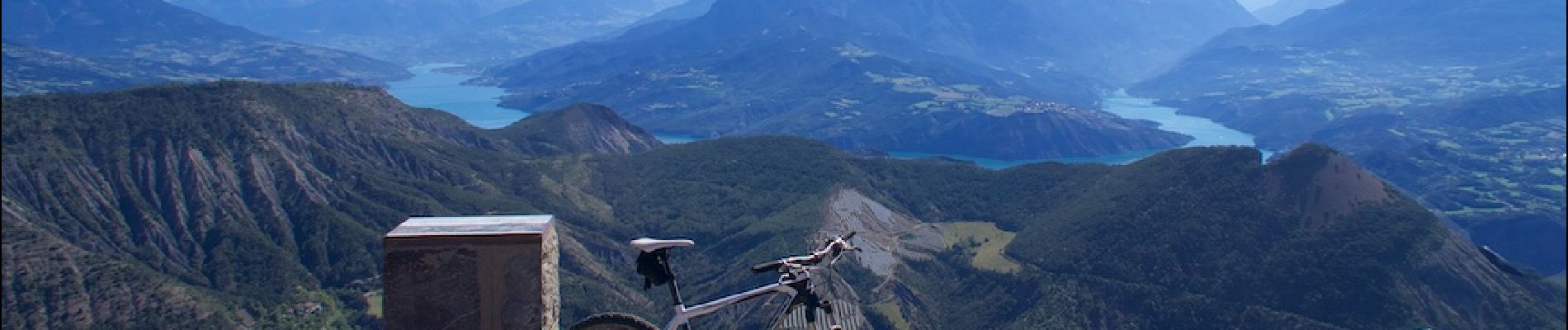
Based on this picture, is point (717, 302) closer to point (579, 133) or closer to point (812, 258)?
point (812, 258)

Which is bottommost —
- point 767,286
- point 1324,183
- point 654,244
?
point 1324,183

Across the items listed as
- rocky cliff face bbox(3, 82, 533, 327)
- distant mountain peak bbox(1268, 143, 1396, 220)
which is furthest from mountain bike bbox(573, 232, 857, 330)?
distant mountain peak bbox(1268, 143, 1396, 220)

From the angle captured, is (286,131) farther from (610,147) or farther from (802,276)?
(802,276)

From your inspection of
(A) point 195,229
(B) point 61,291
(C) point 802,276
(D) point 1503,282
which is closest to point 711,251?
(A) point 195,229

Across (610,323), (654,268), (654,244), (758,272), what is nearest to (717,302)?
(758,272)

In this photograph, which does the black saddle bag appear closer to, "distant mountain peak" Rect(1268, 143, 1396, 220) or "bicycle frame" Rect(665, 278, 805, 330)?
"bicycle frame" Rect(665, 278, 805, 330)
